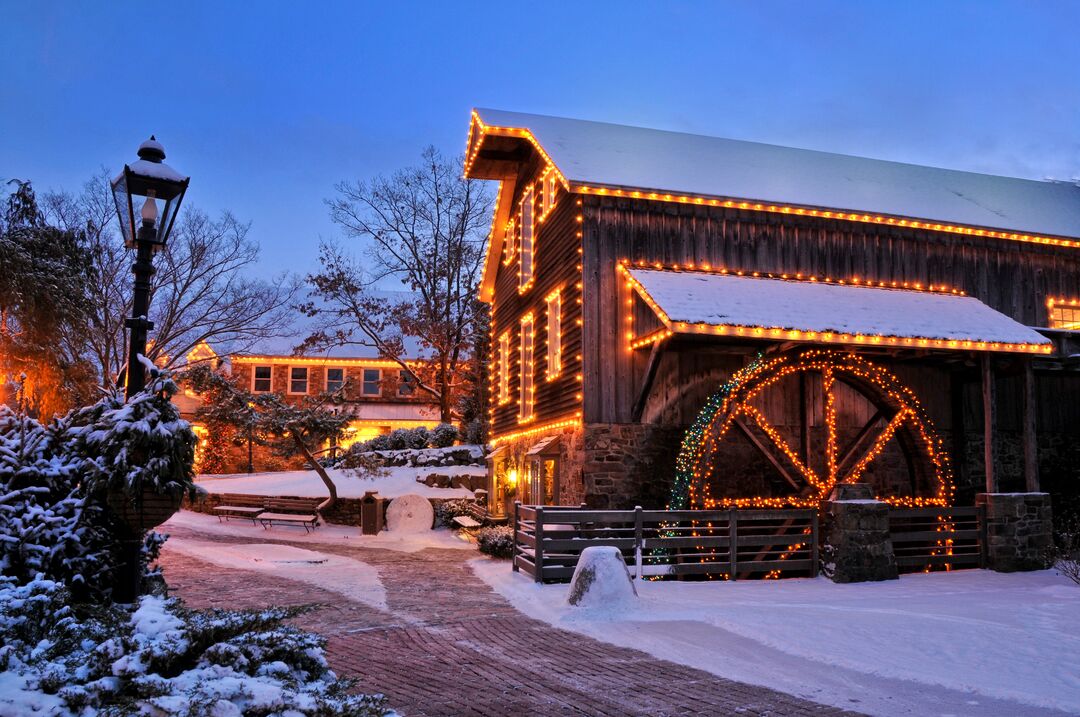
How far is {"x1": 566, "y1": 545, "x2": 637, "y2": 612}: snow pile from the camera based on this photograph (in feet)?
31.6

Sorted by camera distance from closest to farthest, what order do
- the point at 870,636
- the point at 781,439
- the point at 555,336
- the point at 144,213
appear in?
1. the point at 144,213
2. the point at 870,636
3. the point at 781,439
4. the point at 555,336

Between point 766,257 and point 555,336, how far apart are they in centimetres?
444

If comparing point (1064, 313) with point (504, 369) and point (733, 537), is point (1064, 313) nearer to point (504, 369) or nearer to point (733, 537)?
point (733, 537)

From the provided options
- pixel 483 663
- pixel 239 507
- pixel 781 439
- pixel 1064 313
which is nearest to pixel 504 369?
pixel 239 507

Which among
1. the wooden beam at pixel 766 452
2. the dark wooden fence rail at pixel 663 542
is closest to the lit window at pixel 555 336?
the wooden beam at pixel 766 452

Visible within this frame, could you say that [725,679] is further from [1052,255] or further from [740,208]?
[1052,255]

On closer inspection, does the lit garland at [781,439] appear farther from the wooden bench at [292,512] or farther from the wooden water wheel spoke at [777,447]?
the wooden bench at [292,512]

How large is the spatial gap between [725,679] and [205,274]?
893 inches

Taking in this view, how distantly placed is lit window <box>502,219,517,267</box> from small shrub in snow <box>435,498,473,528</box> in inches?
254

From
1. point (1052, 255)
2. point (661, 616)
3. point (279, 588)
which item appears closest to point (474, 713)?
point (661, 616)

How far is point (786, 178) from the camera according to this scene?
18.3 meters

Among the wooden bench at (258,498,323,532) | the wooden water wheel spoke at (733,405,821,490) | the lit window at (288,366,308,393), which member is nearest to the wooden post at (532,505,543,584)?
the wooden water wheel spoke at (733,405,821,490)

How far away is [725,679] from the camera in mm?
6785

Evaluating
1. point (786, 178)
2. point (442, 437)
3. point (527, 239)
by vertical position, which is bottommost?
point (442, 437)
